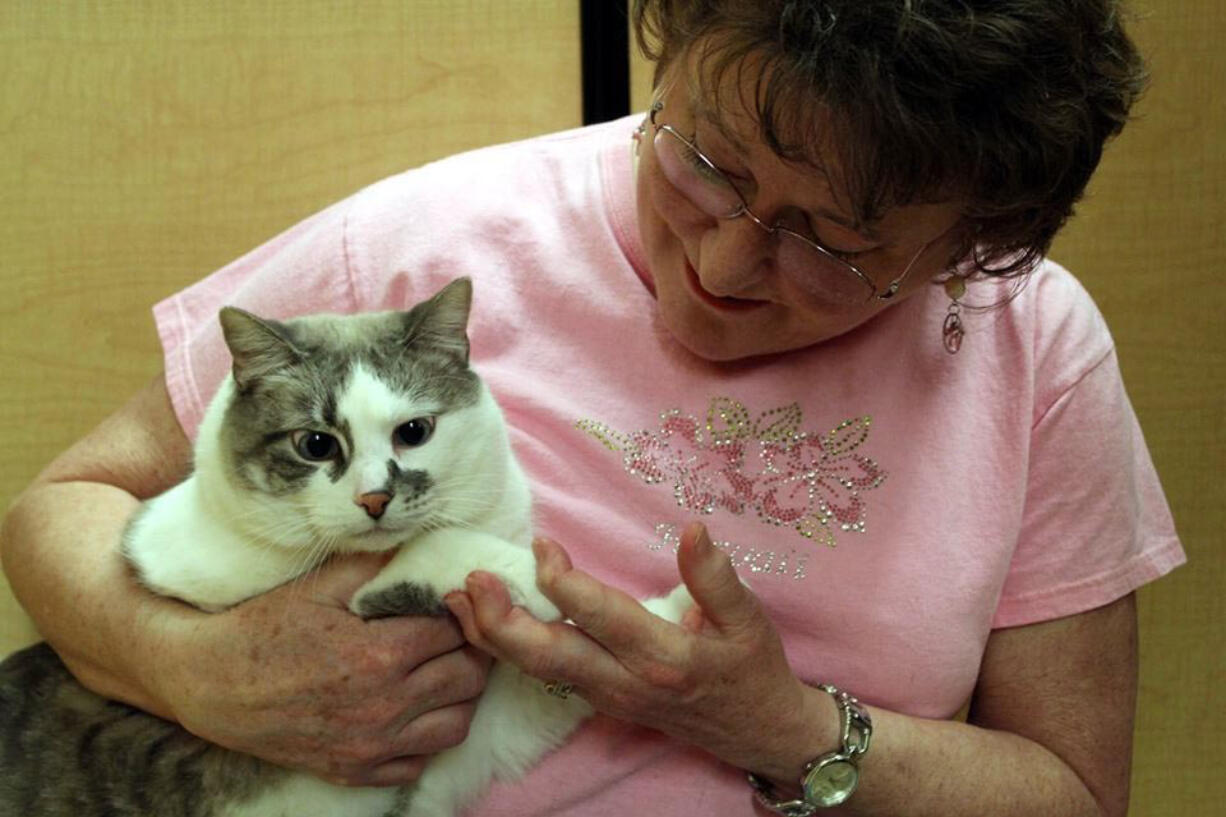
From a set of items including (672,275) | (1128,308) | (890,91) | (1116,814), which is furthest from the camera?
(1128,308)

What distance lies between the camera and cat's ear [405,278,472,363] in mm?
1220

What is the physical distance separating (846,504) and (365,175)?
3.35 feet

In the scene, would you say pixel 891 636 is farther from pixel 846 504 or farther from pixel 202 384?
pixel 202 384

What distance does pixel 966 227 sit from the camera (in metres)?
1.19

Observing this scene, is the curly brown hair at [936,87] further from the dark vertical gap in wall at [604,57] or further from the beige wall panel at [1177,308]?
the beige wall panel at [1177,308]

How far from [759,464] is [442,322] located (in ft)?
1.38

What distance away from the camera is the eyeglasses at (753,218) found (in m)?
1.16

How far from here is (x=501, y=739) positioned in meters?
1.30

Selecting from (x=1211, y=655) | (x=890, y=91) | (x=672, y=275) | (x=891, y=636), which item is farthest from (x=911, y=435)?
(x=1211, y=655)

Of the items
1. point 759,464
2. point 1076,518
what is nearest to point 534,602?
point 759,464

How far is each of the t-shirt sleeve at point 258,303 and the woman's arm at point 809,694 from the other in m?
0.48

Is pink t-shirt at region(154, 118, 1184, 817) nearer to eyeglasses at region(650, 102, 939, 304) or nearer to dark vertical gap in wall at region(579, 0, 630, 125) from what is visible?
eyeglasses at region(650, 102, 939, 304)

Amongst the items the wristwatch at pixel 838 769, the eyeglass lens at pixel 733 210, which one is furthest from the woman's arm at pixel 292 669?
the eyeglass lens at pixel 733 210

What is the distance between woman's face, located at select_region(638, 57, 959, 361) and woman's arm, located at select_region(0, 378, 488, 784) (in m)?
0.46
